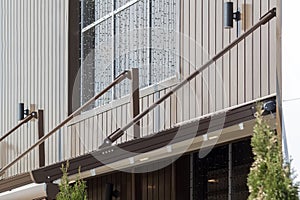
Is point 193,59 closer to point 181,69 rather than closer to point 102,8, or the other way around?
point 181,69

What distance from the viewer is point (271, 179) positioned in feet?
16.9

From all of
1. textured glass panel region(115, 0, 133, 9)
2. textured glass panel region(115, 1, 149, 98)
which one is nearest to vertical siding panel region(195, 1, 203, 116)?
textured glass panel region(115, 1, 149, 98)

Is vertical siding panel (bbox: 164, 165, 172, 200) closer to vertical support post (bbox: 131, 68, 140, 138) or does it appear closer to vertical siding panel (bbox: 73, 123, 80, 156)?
vertical support post (bbox: 131, 68, 140, 138)

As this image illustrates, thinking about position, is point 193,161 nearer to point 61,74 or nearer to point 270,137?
point 61,74

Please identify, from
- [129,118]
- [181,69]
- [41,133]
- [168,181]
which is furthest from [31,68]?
[181,69]

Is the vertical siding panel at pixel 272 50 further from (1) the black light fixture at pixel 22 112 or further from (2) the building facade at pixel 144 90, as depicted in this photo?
(1) the black light fixture at pixel 22 112

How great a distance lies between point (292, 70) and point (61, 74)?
7.48m

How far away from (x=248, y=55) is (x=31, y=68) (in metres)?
6.51

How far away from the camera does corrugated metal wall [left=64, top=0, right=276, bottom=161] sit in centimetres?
862

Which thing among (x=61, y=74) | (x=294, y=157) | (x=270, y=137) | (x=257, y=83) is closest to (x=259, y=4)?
(x=257, y=83)

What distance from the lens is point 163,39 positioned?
1057 cm

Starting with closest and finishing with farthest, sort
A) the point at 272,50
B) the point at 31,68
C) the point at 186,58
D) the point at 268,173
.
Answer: the point at 268,173 < the point at 272,50 < the point at 186,58 < the point at 31,68

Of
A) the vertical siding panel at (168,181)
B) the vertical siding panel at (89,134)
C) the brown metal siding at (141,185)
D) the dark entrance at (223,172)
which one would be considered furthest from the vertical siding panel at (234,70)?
the vertical siding panel at (89,134)

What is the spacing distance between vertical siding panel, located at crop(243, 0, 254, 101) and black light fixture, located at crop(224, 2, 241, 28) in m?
0.08
